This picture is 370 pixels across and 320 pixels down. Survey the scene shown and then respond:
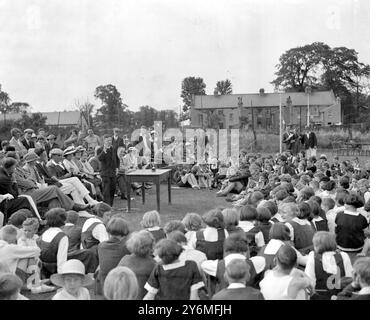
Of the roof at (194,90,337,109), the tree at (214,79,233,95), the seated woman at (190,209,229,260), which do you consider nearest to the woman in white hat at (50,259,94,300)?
the seated woman at (190,209,229,260)

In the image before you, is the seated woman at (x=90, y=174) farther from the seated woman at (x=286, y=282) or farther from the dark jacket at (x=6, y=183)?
the seated woman at (x=286, y=282)

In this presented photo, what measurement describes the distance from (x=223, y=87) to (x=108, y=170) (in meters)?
91.5

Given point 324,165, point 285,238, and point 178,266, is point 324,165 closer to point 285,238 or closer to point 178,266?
point 285,238

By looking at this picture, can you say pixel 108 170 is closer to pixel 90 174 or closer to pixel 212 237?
pixel 90 174

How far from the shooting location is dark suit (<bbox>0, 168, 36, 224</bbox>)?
8.35 metres

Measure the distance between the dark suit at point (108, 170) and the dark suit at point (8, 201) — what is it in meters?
3.60

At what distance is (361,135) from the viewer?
45.9 meters

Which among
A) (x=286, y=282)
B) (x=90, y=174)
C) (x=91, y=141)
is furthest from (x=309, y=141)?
(x=286, y=282)

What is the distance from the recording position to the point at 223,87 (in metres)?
102

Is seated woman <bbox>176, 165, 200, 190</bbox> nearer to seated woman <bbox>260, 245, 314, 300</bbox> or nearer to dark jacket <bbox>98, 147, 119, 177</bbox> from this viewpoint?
dark jacket <bbox>98, 147, 119, 177</bbox>

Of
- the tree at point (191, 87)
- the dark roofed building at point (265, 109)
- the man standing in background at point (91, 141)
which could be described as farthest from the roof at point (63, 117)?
the man standing in background at point (91, 141)

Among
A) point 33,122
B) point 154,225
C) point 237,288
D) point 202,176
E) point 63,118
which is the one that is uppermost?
point 63,118

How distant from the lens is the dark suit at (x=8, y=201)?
835cm
